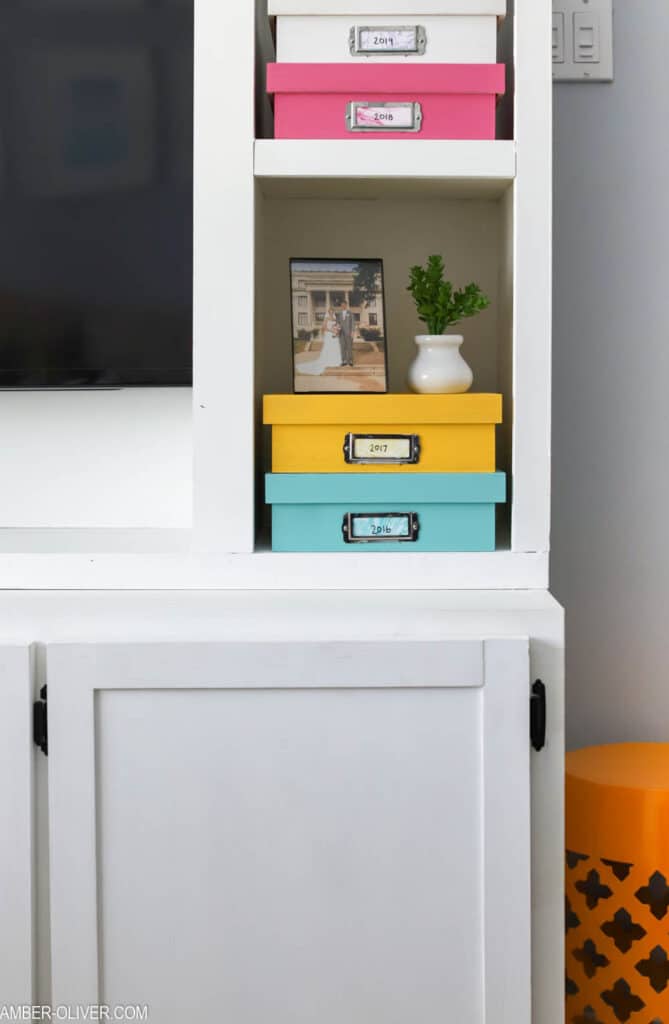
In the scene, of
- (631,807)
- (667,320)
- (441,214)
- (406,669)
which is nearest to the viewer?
(406,669)

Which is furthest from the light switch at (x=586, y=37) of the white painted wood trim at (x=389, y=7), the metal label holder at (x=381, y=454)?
the metal label holder at (x=381, y=454)

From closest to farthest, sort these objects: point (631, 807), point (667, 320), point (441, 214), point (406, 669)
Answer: point (406, 669)
point (631, 807)
point (441, 214)
point (667, 320)

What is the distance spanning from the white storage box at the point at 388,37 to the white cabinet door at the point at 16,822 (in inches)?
30.5

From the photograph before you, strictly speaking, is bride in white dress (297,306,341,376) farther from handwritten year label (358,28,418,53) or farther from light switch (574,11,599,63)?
light switch (574,11,599,63)

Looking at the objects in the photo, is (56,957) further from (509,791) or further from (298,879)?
(509,791)

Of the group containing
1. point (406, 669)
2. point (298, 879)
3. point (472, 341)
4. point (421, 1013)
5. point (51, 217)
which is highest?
point (51, 217)

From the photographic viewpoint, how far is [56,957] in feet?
3.80

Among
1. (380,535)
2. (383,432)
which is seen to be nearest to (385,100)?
(383,432)

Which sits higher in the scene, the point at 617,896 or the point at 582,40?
the point at 582,40

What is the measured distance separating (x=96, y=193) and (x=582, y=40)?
0.78 metres

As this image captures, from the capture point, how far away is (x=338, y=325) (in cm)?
133

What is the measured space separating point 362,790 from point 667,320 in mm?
912

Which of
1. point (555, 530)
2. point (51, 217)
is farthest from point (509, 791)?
point (51, 217)

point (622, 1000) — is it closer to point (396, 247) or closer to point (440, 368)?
point (440, 368)
